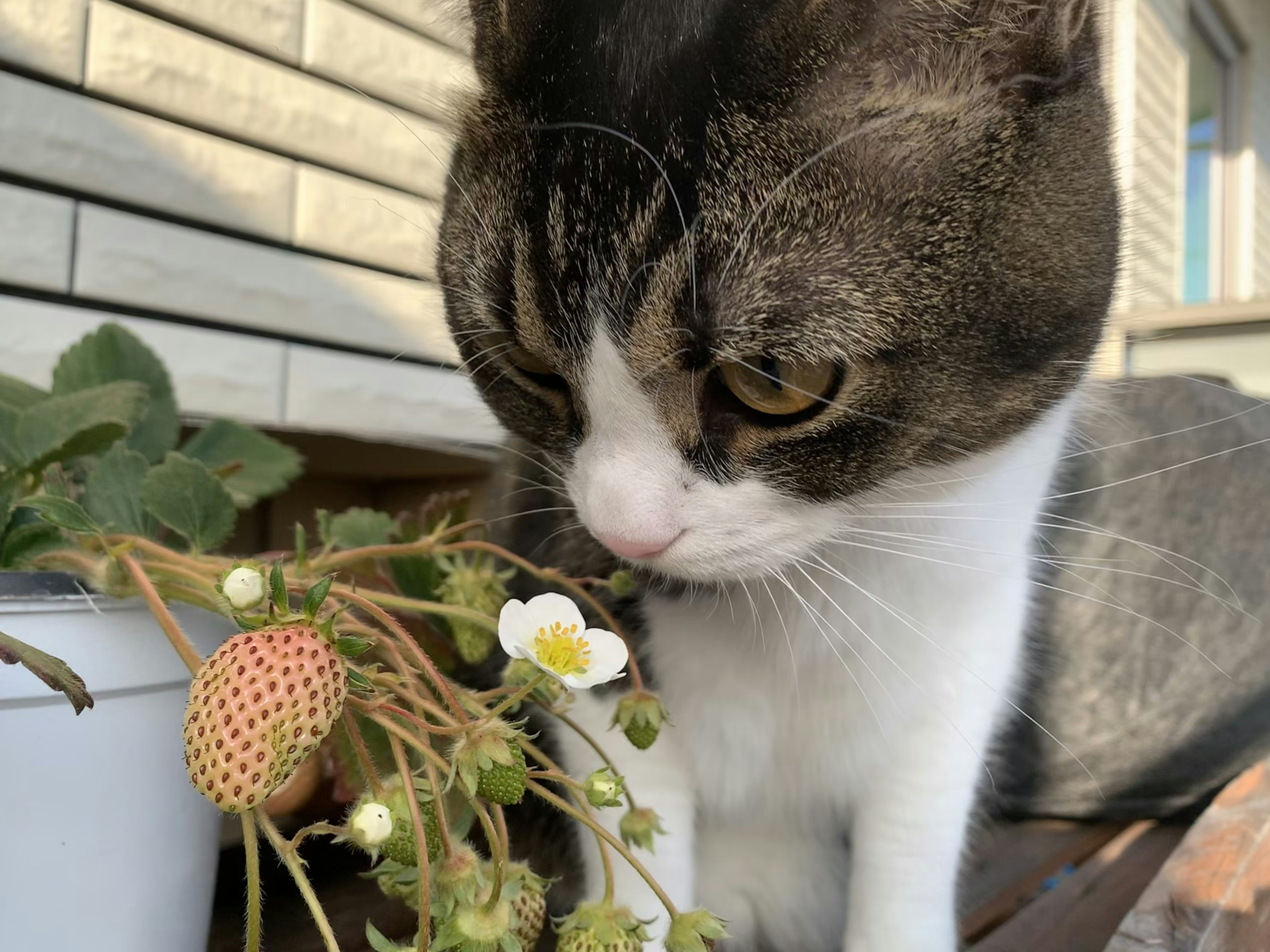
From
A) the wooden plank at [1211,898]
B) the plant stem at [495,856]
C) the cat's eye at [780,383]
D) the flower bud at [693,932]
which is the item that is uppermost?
the cat's eye at [780,383]

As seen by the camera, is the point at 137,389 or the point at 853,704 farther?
the point at 853,704

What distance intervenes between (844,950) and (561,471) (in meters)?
0.46

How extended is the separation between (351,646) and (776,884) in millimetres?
600

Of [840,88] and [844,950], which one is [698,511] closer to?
[840,88]

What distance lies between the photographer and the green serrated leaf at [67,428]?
579 mm

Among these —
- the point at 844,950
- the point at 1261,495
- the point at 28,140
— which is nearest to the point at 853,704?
the point at 844,950

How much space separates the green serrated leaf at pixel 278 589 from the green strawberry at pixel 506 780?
0.11 metres

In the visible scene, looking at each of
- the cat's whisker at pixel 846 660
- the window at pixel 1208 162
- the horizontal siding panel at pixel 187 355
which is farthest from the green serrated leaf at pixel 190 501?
the window at pixel 1208 162

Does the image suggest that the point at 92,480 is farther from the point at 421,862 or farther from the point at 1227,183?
the point at 1227,183

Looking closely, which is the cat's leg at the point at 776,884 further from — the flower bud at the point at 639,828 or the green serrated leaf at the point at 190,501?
the green serrated leaf at the point at 190,501

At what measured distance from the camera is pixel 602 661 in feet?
1.51

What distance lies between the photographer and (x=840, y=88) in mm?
583

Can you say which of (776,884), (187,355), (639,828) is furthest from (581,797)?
(187,355)

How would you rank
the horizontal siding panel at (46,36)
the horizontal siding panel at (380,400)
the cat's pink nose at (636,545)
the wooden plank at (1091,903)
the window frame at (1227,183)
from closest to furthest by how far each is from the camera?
the cat's pink nose at (636,545), the wooden plank at (1091,903), the horizontal siding panel at (46,36), the horizontal siding panel at (380,400), the window frame at (1227,183)
